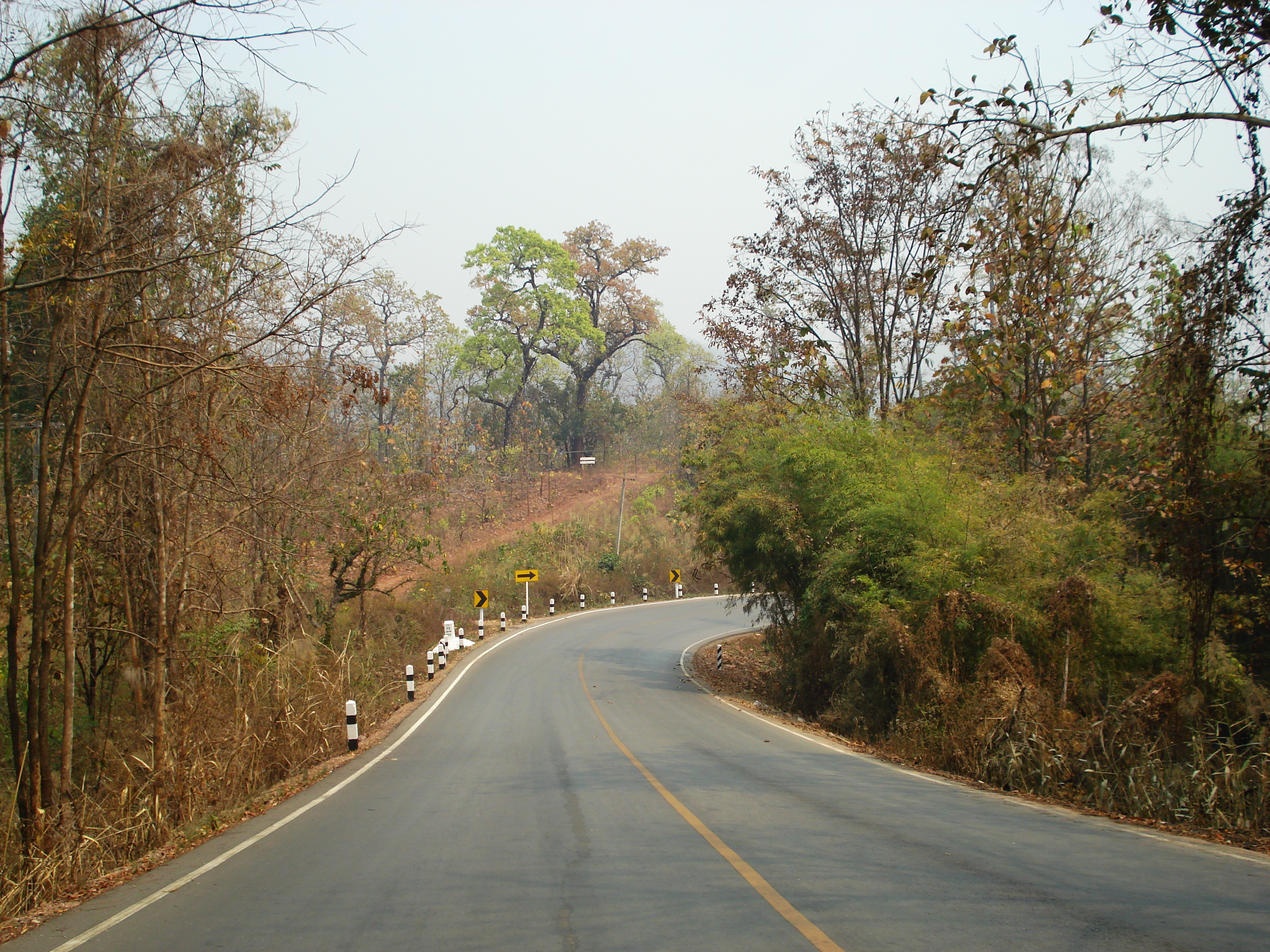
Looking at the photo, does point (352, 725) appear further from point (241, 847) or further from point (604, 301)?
point (604, 301)

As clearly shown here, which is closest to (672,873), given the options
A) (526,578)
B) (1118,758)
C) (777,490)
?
(1118,758)

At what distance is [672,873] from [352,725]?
30.2 ft

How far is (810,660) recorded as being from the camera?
21.8 meters

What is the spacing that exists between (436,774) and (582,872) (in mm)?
5585

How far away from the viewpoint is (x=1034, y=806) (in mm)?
9758

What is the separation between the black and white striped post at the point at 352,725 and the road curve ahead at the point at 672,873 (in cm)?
204

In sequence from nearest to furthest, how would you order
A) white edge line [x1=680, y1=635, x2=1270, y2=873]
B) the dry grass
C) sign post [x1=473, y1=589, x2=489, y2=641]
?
1. white edge line [x1=680, y1=635, x2=1270, y2=873]
2. the dry grass
3. sign post [x1=473, y1=589, x2=489, y2=641]

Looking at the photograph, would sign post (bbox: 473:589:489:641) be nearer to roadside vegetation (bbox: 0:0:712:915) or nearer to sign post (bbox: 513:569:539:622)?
sign post (bbox: 513:569:539:622)

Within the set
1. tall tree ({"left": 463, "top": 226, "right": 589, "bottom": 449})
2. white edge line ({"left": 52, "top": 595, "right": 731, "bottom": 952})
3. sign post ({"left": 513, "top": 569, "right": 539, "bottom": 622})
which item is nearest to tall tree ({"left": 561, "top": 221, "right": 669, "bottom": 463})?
tall tree ({"left": 463, "top": 226, "right": 589, "bottom": 449})

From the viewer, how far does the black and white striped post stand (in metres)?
14.1

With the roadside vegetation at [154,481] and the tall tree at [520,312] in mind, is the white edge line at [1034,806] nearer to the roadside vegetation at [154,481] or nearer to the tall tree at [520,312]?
the roadside vegetation at [154,481]

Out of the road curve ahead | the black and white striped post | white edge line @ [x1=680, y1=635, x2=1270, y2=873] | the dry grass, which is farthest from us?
the black and white striped post

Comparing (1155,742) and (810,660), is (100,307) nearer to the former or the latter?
(1155,742)

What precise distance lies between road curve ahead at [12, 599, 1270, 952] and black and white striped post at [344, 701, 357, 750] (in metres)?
2.04
